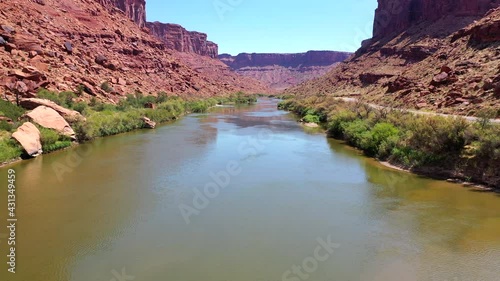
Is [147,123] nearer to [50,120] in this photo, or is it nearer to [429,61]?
[50,120]

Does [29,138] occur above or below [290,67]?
below

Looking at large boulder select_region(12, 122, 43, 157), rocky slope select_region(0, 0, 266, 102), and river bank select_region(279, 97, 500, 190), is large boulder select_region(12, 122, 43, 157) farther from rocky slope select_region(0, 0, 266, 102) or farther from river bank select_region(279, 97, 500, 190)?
river bank select_region(279, 97, 500, 190)

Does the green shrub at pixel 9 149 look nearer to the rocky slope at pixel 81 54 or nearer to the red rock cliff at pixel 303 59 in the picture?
the rocky slope at pixel 81 54

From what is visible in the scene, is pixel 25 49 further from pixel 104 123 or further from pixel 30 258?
pixel 30 258

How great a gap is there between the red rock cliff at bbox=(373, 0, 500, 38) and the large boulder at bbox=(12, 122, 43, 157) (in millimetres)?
60964

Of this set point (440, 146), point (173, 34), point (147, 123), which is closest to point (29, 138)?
point (147, 123)

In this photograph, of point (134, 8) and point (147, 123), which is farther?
point (134, 8)

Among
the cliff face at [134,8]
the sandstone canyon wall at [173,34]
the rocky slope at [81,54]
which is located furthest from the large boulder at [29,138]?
the sandstone canyon wall at [173,34]

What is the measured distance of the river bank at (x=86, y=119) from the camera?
1961cm

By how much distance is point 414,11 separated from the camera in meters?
70.6

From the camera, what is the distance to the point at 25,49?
34438 mm

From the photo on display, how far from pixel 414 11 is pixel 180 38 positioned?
269ft

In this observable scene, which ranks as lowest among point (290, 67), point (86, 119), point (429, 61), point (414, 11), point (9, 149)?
point (9, 149)

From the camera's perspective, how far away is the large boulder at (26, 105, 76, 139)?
74.1 ft
